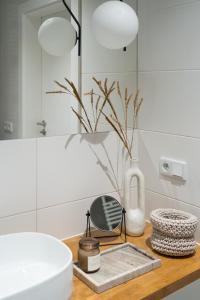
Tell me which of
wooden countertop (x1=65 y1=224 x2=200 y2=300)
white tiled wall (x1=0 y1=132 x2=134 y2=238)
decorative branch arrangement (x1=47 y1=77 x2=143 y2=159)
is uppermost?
decorative branch arrangement (x1=47 y1=77 x2=143 y2=159)

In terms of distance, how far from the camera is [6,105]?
4.13 ft

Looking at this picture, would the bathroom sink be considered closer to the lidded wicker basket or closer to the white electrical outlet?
the lidded wicker basket

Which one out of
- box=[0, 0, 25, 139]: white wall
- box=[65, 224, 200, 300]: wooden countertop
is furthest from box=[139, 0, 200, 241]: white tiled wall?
box=[0, 0, 25, 139]: white wall

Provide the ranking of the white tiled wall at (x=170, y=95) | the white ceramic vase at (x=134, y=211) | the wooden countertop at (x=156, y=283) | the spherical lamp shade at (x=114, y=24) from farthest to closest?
the white ceramic vase at (x=134, y=211) → the white tiled wall at (x=170, y=95) → the spherical lamp shade at (x=114, y=24) → the wooden countertop at (x=156, y=283)

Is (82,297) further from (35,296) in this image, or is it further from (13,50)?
(13,50)

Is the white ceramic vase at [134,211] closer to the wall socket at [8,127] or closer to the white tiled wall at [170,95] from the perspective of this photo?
the white tiled wall at [170,95]

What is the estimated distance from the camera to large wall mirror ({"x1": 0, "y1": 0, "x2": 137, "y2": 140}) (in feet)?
4.10

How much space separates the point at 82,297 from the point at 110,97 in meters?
0.85

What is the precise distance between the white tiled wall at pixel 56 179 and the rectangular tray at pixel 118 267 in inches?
9.3

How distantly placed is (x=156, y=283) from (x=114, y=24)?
883 millimetres

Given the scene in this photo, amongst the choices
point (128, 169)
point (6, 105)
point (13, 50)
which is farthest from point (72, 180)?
point (13, 50)

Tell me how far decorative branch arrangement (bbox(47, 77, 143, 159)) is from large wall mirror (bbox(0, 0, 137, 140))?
24 millimetres

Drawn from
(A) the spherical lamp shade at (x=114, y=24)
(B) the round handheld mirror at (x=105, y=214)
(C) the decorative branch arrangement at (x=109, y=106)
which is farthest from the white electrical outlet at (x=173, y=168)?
(A) the spherical lamp shade at (x=114, y=24)

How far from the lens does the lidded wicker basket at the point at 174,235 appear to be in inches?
50.4
